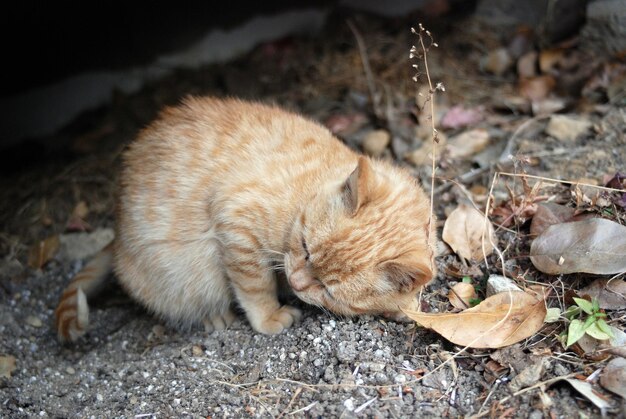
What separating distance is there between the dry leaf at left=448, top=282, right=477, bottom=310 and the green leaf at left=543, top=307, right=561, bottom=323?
35cm

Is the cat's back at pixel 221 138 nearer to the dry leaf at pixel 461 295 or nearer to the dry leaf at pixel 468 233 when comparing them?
the dry leaf at pixel 468 233

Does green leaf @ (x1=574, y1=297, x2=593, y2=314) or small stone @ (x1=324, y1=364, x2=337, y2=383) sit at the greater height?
green leaf @ (x1=574, y1=297, x2=593, y2=314)

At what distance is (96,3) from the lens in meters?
4.79

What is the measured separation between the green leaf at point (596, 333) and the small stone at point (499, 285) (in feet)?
1.19

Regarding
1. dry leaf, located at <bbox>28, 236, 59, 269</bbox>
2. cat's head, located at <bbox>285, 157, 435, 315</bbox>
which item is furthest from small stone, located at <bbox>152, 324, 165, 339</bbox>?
cat's head, located at <bbox>285, 157, 435, 315</bbox>

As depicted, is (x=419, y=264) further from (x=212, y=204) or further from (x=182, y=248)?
(x=182, y=248)

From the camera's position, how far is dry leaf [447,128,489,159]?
3.96 m

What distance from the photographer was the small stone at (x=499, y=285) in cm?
271

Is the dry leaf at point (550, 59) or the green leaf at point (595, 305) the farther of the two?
the dry leaf at point (550, 59)

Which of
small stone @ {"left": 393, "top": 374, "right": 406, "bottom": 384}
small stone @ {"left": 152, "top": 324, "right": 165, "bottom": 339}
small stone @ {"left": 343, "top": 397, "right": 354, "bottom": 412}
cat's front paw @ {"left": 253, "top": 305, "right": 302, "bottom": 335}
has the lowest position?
small stone @ {"left": 152, "top": 324, "right": 165, "bottom": 339}

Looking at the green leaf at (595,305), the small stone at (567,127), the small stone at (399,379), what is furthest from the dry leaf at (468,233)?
the small stone at (567,127)

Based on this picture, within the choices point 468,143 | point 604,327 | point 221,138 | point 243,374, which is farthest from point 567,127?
point 243,374

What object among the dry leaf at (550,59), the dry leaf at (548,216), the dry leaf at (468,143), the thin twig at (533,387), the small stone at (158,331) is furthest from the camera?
the dry leaf at (550,59)

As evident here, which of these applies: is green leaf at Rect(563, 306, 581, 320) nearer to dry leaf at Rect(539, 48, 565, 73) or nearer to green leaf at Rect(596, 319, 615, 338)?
green leaf at Rect(596, 319, 615, 338)
